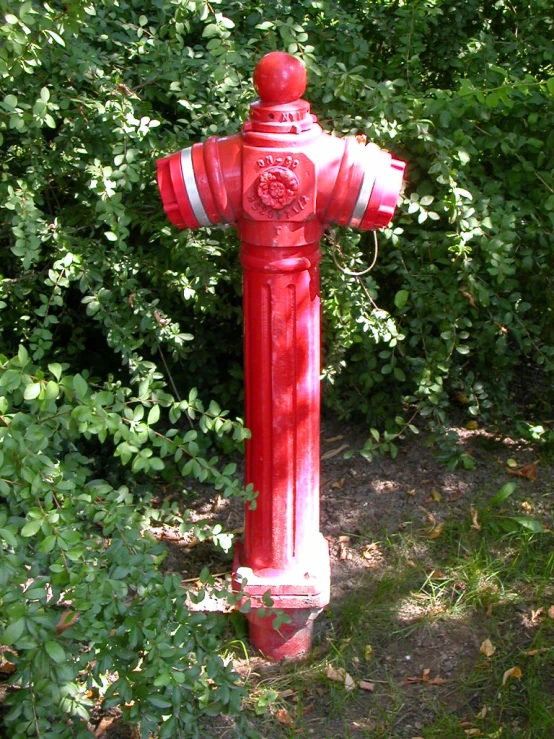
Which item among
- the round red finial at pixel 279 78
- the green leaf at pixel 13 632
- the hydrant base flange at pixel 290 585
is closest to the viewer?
the green leaf at pixel 13 632

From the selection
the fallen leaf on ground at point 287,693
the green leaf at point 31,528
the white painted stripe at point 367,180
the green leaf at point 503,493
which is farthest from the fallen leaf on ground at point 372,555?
the green leaf at point 31,528

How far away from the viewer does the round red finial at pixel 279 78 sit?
2627 mm

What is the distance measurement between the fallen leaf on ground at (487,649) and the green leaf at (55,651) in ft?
5.19

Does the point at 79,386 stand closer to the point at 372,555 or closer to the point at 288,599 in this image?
the point at 288,599

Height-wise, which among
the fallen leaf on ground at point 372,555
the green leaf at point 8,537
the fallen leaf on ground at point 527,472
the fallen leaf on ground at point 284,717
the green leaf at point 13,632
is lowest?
the fallen leaf on ground at point 284,717

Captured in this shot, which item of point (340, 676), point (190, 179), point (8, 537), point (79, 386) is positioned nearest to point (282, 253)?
point (190, 179)

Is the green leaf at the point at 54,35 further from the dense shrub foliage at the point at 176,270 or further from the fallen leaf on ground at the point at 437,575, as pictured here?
the fallen leaf on ground at the point at 437,575

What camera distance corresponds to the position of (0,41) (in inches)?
107

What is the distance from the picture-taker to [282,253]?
2.79 meters

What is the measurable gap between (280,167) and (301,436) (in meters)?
0.81

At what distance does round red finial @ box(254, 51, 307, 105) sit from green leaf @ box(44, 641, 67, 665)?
1.46m

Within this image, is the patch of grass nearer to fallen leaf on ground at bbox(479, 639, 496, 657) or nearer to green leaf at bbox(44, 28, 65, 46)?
fallen leaf on ground at bbox(479, 639, 496, 657)

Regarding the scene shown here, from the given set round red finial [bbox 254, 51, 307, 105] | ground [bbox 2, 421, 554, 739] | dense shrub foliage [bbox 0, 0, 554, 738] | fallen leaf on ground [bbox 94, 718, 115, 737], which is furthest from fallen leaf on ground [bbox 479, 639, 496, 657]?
round red finial [bbox 254, 51, 307, 105]

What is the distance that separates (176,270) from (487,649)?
65.8 inches
